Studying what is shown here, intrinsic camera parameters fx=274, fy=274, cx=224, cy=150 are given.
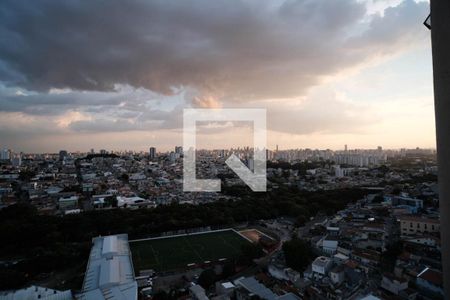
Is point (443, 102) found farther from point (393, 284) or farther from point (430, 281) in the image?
point (430, 281)

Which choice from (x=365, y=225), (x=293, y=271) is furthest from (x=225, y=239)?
(x=365, y=225)

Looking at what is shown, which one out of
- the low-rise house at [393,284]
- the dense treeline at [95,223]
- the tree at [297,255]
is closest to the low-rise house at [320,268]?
the tree at [297,255]

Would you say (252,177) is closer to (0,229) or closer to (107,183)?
(107,183)

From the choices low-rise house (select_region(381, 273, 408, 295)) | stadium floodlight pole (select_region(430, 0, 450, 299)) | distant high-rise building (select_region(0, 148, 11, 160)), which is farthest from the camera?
distant high-rise building (select_region(0, 148, 11, 160))

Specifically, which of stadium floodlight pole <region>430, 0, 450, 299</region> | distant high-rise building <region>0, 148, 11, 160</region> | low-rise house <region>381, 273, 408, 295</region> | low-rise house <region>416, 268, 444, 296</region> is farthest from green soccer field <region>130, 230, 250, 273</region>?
distant high-rise building <region>0, 148, 11, 160</region>

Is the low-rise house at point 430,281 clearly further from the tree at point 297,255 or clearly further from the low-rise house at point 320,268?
the tree at point 297,255

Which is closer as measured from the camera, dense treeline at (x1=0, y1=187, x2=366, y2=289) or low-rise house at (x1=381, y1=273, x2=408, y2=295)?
low-rise house at (x1=381, y1=273, x2=408, y2=295)

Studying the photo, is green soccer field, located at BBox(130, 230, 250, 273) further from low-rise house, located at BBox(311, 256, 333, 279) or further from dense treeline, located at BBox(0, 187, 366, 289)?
low-rise house, located at BBox(311, 256, 333, 279)
